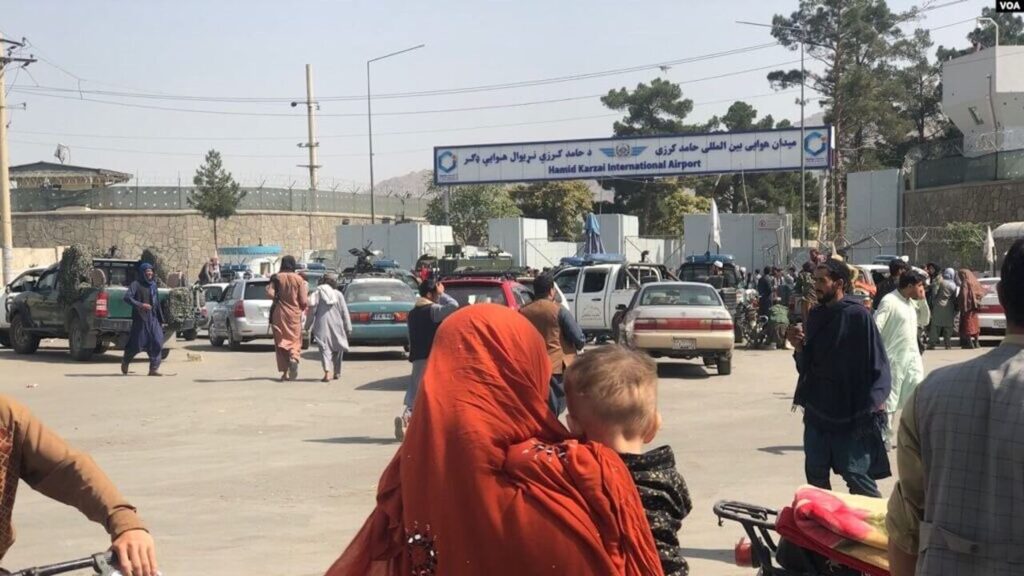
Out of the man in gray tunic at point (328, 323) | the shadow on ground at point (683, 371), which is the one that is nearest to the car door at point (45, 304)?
the man in gray tunic at point (328, 323)

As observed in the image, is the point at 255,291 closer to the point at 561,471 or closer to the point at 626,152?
the point at 561,471

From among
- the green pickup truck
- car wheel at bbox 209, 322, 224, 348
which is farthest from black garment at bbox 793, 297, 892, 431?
car wheel at bbox 209, 322, 224, 348

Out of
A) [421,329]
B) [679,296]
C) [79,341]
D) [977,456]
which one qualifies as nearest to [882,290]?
[679,296]

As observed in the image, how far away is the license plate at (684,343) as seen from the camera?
60.7 feet

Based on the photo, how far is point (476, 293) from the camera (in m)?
16.5

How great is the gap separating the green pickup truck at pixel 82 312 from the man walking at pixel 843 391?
1643 centimetres

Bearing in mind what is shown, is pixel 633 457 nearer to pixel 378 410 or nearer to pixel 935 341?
pixel 378 410

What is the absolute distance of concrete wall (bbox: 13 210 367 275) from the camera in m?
56.5

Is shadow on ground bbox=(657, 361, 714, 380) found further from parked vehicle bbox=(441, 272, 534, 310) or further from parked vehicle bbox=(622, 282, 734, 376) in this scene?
parked vehicle bbox=(441, 272, 534, 310)

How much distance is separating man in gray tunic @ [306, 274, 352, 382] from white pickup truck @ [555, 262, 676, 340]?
7501 mm

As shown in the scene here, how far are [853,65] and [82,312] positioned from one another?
52.6 meters

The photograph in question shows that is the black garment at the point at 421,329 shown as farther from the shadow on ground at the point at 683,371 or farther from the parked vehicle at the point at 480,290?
the shadow on ground at the point at 683,371

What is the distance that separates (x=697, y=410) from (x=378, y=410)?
4.14 meters

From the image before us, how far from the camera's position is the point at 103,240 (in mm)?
56469
